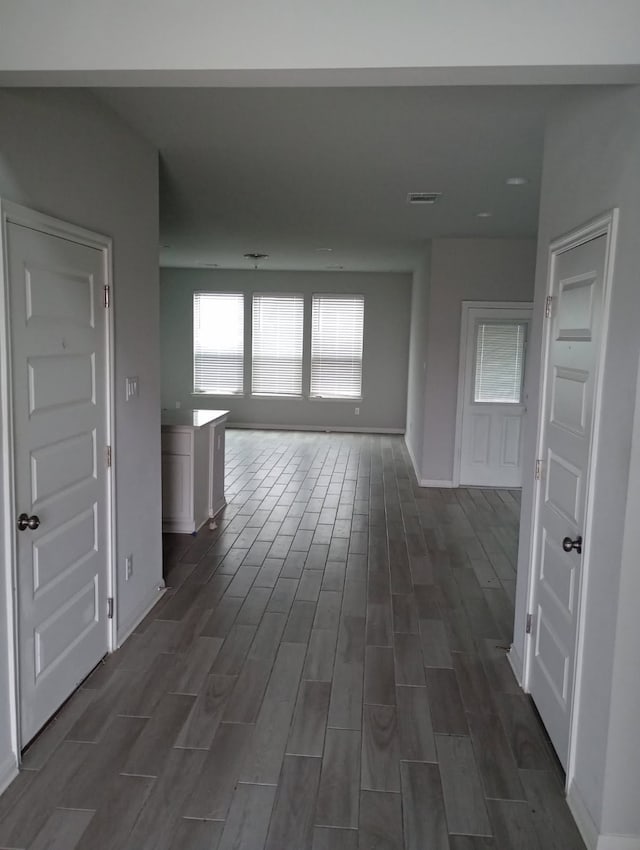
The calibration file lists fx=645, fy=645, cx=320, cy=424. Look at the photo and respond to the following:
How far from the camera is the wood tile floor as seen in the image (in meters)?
2.17

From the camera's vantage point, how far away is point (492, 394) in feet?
23.4

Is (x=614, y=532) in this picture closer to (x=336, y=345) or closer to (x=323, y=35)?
(x=323, y=35)


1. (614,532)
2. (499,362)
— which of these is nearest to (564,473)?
(614,532)

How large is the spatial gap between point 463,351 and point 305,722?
5016mm

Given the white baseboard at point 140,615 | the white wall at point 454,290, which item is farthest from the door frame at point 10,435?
the white wall at point 454,290

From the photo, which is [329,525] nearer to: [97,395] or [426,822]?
[97,395]

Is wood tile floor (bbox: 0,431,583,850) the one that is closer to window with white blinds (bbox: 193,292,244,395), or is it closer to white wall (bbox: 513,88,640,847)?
white wall (bbox: 513,88,640,847)

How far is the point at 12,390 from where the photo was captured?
2295 millimetres

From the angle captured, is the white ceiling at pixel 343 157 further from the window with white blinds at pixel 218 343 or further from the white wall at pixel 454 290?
the window with white blinds at pixel 218 343

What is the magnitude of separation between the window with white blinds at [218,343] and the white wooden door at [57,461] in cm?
788

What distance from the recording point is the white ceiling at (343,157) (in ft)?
9.64

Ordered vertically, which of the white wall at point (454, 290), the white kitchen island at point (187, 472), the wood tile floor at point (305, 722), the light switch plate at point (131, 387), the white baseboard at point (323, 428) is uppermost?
the white wall at point (454, 290)

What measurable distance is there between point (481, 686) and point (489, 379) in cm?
454

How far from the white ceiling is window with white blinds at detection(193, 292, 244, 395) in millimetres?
4020
